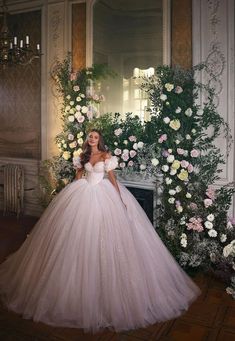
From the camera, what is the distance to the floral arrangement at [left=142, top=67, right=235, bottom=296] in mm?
4137

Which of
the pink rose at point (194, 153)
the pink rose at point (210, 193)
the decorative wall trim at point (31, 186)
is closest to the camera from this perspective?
the pink rose at point (210, 193)

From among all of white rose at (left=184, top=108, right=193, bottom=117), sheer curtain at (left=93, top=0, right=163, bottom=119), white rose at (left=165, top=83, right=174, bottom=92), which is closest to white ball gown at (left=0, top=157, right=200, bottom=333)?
white rose at (left=184, top=108, right=193, bottom=117)

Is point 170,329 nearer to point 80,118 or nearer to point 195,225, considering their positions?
point 195,225

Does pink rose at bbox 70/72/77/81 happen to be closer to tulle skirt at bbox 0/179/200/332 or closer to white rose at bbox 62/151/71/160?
white rose at bbox 62/151/71/160

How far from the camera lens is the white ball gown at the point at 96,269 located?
292cm

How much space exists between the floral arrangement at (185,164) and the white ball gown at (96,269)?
67 centimetres

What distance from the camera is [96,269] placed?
2998 millimetres

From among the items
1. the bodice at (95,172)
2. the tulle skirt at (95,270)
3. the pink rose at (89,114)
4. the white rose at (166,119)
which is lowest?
the tulle skirt at (95,270)

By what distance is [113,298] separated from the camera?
291cm

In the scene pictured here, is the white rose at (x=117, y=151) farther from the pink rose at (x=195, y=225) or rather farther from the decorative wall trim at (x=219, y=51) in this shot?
the pink rose at (x=195, y=225)

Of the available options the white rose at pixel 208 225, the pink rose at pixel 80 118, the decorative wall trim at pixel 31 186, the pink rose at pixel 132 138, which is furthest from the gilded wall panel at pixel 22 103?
the white rose at pixel 208 225

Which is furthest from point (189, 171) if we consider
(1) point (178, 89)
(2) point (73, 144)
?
(2) point (73, 144)

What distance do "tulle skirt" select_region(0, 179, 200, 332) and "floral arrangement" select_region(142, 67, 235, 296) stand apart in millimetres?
721

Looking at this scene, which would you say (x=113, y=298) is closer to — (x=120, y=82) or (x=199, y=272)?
(x=199, y=272)
